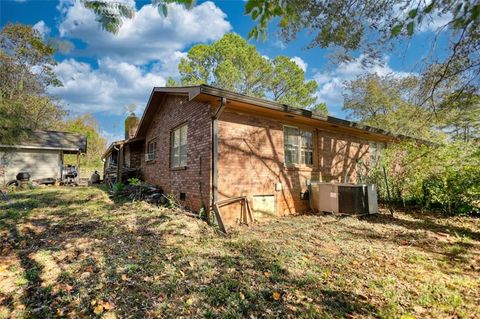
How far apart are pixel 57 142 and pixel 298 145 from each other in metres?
17.3

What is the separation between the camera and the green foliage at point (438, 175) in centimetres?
763

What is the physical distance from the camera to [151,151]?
12617 mm

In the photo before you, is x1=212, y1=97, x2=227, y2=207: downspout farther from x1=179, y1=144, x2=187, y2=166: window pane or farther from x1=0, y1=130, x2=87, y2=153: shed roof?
x1=0, y1=130, x2=87, y2=153: shed roof

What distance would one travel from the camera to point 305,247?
480cm

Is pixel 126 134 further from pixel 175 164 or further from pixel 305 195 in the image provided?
pixel 305 195

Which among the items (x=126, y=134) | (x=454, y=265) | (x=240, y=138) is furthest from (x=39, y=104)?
(x=454, y=265)

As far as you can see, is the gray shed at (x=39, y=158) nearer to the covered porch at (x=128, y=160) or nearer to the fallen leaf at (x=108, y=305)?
the covered porch at (x=128, y=160)

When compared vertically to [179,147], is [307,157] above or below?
below

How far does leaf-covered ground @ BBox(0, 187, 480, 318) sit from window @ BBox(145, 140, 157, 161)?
565 cm

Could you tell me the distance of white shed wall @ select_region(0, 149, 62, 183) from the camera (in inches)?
611

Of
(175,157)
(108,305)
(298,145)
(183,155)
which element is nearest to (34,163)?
(175,157)

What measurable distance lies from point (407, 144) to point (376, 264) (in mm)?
6750

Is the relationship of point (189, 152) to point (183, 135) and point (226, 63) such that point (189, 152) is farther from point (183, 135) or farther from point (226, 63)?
point (226, 63)

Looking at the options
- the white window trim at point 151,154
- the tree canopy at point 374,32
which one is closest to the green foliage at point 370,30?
the tree canopy at point 374,32
